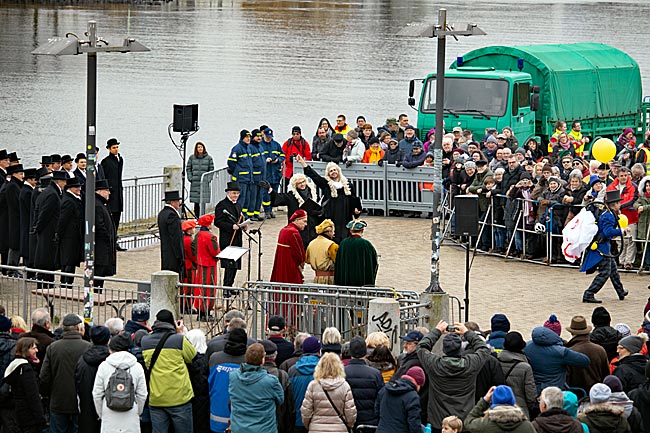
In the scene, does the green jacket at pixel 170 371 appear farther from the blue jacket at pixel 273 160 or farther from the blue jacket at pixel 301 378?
the blue jacket at pixel 273 160

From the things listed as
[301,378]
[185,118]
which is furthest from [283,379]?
[185,118]

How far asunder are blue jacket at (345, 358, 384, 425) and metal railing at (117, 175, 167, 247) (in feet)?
37.3

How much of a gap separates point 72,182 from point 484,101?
12896 millimetres

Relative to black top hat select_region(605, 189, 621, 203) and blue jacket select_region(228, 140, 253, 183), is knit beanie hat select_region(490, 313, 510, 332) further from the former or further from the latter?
blue jacket select_region(228, 140, 253, 183)

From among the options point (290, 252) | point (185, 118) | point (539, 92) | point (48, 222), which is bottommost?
point (290, 252)

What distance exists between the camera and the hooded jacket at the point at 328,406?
421 inches

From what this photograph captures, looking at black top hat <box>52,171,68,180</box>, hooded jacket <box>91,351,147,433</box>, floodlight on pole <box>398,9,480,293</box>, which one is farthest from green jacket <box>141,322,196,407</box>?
black top hat <box>52,171,68,180</box>

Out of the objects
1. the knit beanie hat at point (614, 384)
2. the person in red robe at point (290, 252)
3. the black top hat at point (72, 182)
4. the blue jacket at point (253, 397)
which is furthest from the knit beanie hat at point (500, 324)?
the black top hat at point (72, 182)

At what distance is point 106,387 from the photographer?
10.9 m

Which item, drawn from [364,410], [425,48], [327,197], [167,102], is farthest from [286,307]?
[425,48]

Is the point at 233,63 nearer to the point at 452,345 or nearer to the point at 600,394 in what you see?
the point at 452,345

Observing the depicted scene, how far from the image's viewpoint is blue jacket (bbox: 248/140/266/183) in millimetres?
23078

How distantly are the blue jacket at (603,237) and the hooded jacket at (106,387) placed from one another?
868cm

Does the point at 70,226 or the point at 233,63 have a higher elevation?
the point at 233,63
